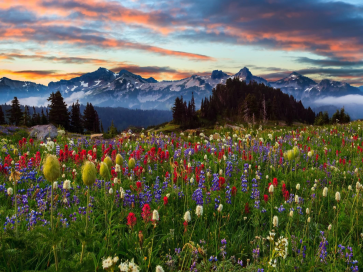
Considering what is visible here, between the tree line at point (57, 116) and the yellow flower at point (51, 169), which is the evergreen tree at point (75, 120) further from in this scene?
the yellow flower at point (51, 169)

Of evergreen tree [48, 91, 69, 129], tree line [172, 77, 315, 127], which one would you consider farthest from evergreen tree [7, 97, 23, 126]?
tree line [172, 77, 315, 127]

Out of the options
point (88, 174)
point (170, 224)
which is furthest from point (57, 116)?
point (88, 174)

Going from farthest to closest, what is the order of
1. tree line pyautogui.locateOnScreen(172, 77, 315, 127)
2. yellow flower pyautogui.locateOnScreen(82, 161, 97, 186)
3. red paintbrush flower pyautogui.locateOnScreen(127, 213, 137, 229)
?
tree line pyautogui.locateOnScreen(172, 77, 315, 127) < red paintbrush flower pyautogui.locateOnScreen(127, 213, 137, 229) < yellow flower pyautogui.locateOnScreen(82, 161, 97, 186)

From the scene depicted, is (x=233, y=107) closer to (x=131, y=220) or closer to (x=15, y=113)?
(x=15, y=113)

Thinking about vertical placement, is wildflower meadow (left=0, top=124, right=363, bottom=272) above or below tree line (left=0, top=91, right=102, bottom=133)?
below

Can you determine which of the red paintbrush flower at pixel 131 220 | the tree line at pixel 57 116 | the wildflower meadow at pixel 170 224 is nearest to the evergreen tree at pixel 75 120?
the tree line at pixel 57 116

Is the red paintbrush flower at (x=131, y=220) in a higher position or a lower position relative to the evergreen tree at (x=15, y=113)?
lower

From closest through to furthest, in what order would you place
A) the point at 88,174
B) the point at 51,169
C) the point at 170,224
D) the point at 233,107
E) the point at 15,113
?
the point at 51,169 → the point at 88,174 → the point at 170,224 → the point at 15,113 → the point at 233,107

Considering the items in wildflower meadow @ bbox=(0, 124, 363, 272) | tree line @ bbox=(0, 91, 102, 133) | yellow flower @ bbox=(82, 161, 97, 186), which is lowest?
wildflower meadow @ bbox=(0, 124, 363, 272)

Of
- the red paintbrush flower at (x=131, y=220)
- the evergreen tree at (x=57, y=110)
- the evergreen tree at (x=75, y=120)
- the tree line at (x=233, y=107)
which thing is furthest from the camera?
the tree line at (x=233, y=107)

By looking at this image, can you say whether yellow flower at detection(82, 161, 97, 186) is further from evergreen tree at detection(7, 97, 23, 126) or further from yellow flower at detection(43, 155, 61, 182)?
evergreen tree at detection(7, 97, 23, 126)

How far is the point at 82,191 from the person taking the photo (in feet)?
16.7

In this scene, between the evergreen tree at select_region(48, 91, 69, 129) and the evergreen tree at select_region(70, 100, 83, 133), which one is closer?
the evergreen tree at select_region(48, 91, 69, 129)

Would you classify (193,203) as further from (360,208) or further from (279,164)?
(279,164)
